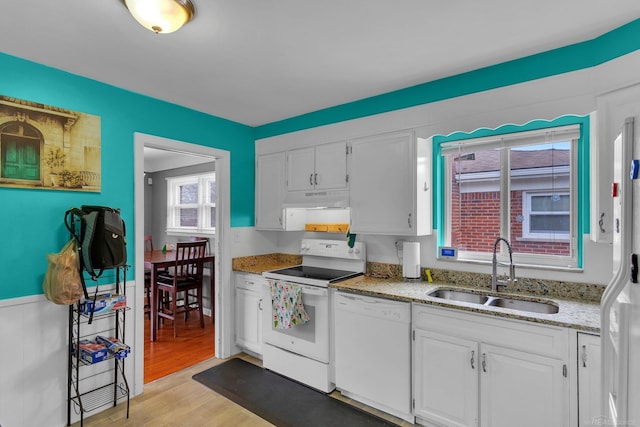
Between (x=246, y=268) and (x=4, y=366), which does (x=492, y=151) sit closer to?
(x=246, y=268)

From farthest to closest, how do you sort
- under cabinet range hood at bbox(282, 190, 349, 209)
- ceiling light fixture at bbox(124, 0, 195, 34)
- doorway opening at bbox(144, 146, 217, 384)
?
doorway opening at bbox(144, 146, 217, 384)
under cabinet range hood at bbox(282, 190, 349, 209)
ceiling light fixture at bbox(124, 0, 195, 34)

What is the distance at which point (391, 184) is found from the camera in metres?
2.73

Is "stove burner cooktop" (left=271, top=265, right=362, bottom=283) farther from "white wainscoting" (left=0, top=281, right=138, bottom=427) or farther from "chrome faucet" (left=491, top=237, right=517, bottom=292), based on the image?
"white wainscoting" (left=0, top=281, right=138, bottom=427)

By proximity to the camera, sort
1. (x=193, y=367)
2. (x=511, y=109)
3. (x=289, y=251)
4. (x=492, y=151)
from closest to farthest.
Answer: (x=511, y=109)
(x=492, y=151)
(x=193, y=367)
(x=289, y=251)

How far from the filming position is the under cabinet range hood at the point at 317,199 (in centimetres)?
303

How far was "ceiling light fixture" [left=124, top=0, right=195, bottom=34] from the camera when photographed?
1.53 metres

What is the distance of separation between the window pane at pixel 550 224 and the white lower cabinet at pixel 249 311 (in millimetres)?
2320

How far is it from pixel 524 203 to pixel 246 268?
8.56 ft

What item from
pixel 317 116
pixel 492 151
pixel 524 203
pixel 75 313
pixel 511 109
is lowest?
pixel 75 313

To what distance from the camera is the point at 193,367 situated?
319cm

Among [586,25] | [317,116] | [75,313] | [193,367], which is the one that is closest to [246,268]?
[193,367]

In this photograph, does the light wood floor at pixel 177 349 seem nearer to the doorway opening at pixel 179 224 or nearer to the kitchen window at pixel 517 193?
the doorway opening at pixel 179 224

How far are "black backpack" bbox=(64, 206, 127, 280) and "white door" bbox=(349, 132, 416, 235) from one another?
6.08ft

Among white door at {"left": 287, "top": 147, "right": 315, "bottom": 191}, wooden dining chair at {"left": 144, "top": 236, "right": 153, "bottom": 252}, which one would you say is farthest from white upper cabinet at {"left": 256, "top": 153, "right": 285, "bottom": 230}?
wooden dining chair at {"left": 144, "top": 236, "right": 153, "bottom": 252}
